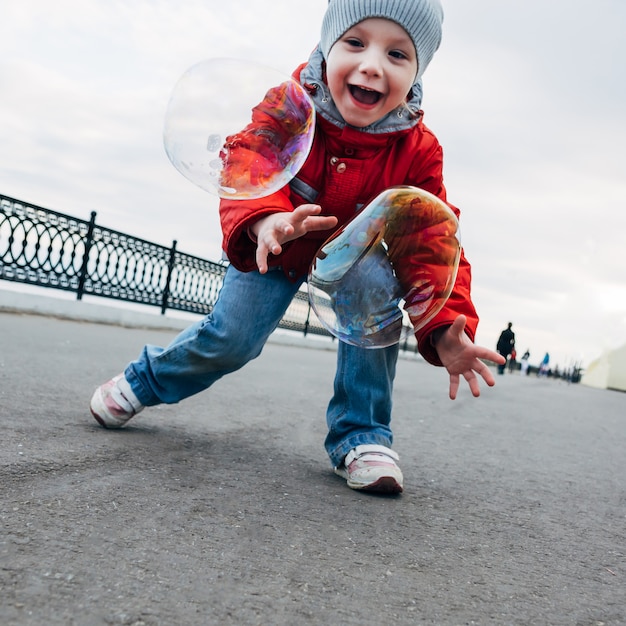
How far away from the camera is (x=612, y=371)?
142 feet

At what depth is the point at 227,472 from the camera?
2318 millimetres

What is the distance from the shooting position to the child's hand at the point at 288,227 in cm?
189

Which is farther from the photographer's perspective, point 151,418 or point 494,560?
point 151,418

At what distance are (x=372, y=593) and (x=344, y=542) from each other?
0.31m

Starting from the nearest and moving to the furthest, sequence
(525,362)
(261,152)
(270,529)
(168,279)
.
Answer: (270,529)
(261,152)
(168,279)
(525,362)

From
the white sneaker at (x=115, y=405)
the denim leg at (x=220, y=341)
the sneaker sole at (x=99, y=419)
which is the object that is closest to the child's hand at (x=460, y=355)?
the denim leg at (x=220, y=341)

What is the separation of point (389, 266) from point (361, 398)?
0.68m

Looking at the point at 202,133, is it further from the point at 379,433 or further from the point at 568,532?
the point at 568,532

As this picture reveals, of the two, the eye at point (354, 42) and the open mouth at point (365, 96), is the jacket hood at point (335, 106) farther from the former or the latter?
the eye at point (354, 42)

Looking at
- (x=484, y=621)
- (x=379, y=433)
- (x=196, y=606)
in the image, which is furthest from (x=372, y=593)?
(x=379, y=433)

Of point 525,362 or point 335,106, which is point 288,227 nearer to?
point 335,106

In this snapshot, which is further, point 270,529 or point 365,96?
point 365,96

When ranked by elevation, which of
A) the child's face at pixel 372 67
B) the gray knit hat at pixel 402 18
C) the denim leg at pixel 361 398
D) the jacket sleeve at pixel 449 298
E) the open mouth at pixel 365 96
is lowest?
the denim leg at pixel 361 398

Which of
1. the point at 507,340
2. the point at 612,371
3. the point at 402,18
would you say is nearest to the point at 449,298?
the point at 402,18
